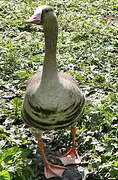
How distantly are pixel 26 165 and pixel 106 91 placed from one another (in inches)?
76.8

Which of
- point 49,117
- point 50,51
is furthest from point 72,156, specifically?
point 50,51

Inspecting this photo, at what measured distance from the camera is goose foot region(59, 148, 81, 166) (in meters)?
3.96

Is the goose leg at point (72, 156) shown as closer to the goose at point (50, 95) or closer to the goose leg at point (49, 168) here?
the goose leg at point (49, 168)

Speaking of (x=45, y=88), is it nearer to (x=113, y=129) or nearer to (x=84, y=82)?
(x=113, y=129)

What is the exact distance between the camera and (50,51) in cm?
359

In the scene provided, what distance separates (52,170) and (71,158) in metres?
0.29

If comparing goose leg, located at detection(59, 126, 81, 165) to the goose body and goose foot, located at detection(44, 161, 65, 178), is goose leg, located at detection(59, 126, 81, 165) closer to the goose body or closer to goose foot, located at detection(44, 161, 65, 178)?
goose foot, located at detection(44, 161, 65, 178)

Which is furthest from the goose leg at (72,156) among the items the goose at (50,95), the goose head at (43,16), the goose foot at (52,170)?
the goose head at (43,16)

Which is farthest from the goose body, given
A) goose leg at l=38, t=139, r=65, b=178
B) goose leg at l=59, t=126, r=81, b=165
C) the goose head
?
the goose head

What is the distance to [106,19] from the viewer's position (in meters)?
8.18

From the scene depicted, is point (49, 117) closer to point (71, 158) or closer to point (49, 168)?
point (49, 168)

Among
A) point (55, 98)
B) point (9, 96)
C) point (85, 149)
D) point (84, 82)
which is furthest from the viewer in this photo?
point (84, 82)

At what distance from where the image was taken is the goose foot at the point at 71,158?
396 centimetres

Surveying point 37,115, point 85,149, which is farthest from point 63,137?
point 37,115
